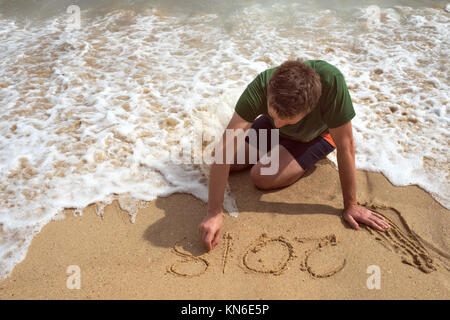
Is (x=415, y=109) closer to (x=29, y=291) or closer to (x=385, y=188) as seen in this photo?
(x=385, y=188)

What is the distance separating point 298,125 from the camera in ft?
8.72

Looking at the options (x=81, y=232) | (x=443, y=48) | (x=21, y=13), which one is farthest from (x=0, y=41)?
(x=443, y=48)

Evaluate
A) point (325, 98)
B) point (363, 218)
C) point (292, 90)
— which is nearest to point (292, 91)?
point (292, 90)

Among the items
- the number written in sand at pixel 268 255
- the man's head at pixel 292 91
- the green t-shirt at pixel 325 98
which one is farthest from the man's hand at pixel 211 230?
the man's head at pixel 292 91

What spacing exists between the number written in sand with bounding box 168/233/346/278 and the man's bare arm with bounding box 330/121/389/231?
0.25m

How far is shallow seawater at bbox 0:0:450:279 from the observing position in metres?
3.06

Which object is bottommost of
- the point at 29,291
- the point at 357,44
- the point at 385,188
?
the point at 29,291

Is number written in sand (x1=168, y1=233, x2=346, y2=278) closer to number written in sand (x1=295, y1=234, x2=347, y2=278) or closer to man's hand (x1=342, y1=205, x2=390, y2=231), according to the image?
number written in sand (x1=295, y1=234, x2=347, y2=278)

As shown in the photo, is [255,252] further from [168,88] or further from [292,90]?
[168,88]

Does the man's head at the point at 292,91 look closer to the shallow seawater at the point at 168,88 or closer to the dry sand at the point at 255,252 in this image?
the dry sand at the point at 255,252

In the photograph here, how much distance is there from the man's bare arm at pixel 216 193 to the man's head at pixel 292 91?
395 millimetres

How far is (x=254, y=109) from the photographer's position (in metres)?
2.37

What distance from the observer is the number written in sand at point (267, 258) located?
7.54ft
